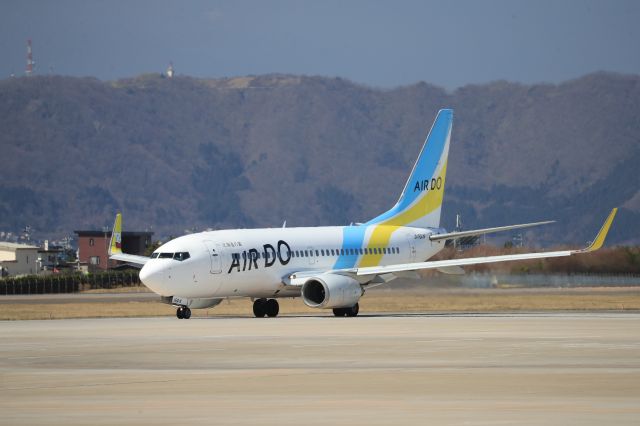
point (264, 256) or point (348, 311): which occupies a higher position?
point (264, 256)

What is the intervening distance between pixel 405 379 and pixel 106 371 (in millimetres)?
6412

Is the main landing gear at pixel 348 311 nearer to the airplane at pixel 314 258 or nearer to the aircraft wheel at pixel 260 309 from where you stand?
the airplane at pixel 314 258

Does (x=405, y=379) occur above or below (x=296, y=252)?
below

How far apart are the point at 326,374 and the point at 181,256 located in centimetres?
2536

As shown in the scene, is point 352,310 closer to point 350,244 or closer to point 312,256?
point 312,256

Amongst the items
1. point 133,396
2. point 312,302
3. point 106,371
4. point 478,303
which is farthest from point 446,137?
point 133,396

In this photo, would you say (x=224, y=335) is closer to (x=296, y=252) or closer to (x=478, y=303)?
(x=296, y=252)

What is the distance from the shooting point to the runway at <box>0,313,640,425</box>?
20.5 m

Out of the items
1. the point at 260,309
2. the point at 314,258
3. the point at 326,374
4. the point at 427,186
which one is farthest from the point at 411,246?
the point at 326,374

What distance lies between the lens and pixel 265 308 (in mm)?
56281

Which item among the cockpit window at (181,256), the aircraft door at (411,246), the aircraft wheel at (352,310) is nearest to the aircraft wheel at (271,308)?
the aircraft wheel at (352,310)

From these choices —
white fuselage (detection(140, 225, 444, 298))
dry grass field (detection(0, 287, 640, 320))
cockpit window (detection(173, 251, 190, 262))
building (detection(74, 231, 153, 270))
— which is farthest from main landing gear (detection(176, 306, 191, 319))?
building (detection(74, 231, 153, 270))

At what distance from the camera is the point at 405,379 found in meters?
25.6

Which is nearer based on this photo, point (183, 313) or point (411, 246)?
point (183, 313)
